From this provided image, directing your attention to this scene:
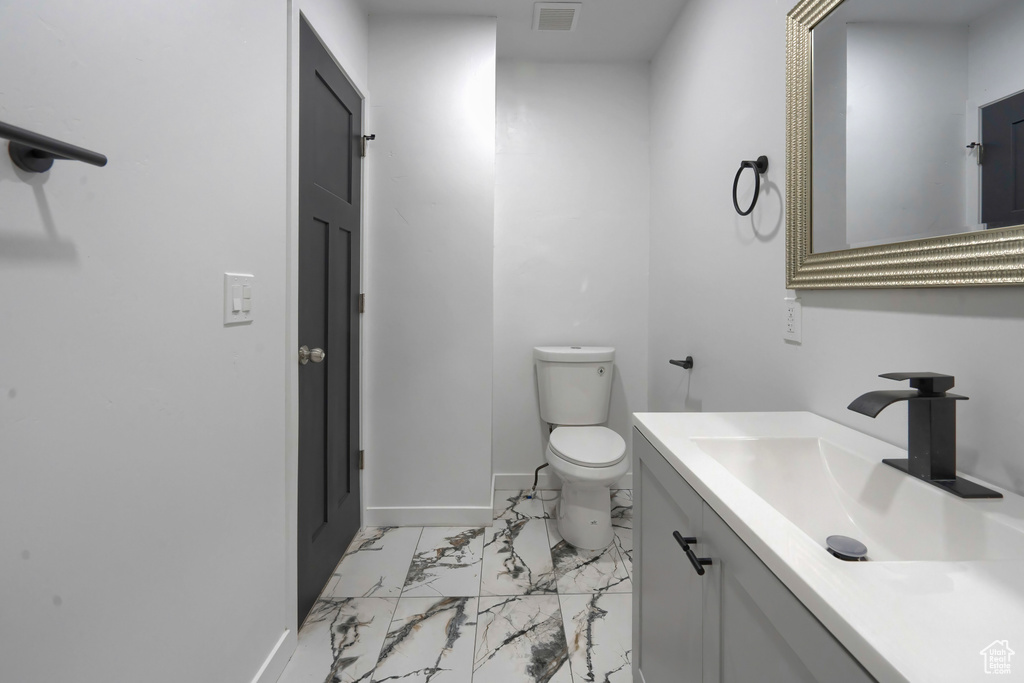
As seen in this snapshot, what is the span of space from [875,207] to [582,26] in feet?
5.75

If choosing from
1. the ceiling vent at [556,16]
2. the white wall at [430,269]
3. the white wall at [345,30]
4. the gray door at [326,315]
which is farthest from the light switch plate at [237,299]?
the ceiling vent at [556,16]

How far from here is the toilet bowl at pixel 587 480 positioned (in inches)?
71.5

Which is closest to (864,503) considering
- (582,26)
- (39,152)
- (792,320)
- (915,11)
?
(792,320)

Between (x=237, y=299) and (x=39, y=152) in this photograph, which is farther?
(x=237, y=299)

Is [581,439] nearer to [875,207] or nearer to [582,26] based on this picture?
[875,207]

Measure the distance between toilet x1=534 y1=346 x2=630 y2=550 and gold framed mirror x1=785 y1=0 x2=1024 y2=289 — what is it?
986 mm

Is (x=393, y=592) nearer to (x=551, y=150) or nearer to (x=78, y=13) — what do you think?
(x=78, y=13)

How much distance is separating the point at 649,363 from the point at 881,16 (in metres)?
1.78

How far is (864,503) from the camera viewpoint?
2.64 feet

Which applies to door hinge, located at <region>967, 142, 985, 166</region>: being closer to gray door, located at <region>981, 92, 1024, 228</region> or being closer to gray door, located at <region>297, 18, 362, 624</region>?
gray door, located at <region>981, 92, 1024, 228</region>

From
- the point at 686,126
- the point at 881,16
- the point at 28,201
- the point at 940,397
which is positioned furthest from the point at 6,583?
the point at 686,126

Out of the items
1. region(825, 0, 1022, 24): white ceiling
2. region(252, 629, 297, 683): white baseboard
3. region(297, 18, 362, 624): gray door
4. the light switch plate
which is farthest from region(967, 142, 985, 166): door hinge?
region(252, 629, 297, 683): white baseboard

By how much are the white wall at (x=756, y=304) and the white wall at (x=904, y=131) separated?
0.47 feet

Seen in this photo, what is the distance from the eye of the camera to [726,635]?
660 mm
